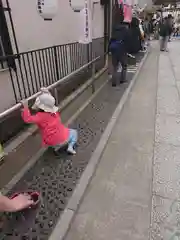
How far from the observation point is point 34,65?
3381 millimetres

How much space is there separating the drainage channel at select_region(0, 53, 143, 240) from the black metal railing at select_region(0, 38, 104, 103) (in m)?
1.01

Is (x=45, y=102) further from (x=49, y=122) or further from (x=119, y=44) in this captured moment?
(x=119, y=44)

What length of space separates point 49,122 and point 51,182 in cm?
70

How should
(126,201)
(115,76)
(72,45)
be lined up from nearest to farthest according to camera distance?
(126,201), (72,45), (115,76)

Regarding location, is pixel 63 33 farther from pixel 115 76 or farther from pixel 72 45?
pixel 115 76

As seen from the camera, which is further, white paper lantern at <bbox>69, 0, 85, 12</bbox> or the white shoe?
white paper lantern at <bbox>69, 0, 85, 12</bbox>

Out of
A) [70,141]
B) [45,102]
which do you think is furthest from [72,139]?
[45,102]

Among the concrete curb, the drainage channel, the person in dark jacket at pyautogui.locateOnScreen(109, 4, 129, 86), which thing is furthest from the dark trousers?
the concrete curb

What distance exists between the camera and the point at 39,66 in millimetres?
3537

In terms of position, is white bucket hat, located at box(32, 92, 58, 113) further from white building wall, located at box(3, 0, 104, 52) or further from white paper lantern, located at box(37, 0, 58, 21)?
white building wall, located at box(3, 0, 104, 52)

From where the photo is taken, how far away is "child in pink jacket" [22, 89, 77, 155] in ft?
7.44

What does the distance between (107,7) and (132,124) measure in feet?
18.0

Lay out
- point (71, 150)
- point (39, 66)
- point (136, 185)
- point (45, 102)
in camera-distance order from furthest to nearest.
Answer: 1. point (39, 66)
2. point (71, 150)
3. point (45, 102)
4. point (136, 185)

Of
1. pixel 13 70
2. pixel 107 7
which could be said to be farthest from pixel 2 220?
pixel 107 7
